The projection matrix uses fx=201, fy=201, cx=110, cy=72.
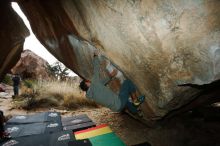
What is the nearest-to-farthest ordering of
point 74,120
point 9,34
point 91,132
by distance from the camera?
point 91,132 → point 9,34 → point 74,120

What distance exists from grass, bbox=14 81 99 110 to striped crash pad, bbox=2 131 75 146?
9.64 ft

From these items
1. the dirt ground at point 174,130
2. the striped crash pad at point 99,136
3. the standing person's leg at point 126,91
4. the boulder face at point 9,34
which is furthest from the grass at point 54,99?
the standing person's leg at point 126,91

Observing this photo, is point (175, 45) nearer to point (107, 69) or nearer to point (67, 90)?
point (107, 69)

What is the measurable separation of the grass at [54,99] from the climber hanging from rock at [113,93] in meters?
3.51

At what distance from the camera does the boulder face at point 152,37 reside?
237 centimetres

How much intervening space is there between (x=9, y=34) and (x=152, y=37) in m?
3.60

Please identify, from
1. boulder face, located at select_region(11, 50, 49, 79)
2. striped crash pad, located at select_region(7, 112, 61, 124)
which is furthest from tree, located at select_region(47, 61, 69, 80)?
striped crash pad, located at select_region(7, 112, 61, 124)

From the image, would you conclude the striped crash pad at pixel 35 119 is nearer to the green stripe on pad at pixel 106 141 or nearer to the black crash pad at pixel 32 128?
the black crash pad at pixel 32 128

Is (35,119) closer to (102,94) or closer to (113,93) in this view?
(102,94)

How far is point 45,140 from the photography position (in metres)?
3.98

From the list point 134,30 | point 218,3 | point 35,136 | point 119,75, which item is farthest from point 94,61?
point 218,3

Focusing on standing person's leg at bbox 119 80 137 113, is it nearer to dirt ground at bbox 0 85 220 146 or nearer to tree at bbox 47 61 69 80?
dirt ground at bbox 0 85 220 146

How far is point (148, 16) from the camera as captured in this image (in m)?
2.73

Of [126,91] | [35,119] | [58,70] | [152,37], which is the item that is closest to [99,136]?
[126,91]
